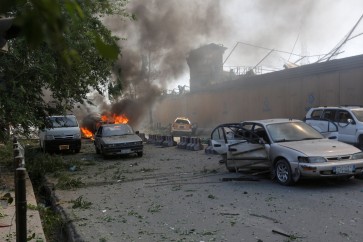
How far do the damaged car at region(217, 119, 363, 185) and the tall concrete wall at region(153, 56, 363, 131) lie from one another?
11.2 metres

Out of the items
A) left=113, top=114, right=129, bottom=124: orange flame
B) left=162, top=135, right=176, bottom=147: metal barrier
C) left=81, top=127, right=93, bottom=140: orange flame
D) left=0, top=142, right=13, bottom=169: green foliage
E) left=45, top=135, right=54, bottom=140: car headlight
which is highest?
left=113, top=114, right=129, bottom=124: orange flame

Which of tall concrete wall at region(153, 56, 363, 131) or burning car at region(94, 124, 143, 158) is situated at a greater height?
tall concrete wall at region(153, 56, 363, 131)

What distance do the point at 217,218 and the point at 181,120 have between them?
78.0 ft

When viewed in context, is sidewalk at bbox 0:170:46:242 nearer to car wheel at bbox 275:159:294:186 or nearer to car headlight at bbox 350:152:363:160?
car wheel at bbox 275:159:294:186

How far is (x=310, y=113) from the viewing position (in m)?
13.7

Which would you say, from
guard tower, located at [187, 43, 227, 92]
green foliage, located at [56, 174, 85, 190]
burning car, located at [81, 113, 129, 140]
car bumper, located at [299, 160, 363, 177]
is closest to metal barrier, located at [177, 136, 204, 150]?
green foliage, located at [56, 174, 85, 190]

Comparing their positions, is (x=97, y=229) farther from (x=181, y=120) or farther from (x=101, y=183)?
(x=181, y=120)

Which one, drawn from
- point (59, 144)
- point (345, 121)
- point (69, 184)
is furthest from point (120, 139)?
point (345, 121)

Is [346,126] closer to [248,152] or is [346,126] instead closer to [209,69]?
[248,152]

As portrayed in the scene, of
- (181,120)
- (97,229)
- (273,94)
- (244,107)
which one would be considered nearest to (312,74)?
(273,94)

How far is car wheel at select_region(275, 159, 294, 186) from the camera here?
780cm

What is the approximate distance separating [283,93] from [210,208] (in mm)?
18083

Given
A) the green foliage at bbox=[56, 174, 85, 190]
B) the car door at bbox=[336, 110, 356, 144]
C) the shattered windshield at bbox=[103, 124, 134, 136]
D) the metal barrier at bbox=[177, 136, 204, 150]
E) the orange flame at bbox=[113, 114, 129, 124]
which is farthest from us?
the orange flame at bbox=[113, 114, 129, 124]

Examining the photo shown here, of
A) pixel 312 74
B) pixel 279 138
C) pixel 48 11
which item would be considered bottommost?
pixel 279 138
